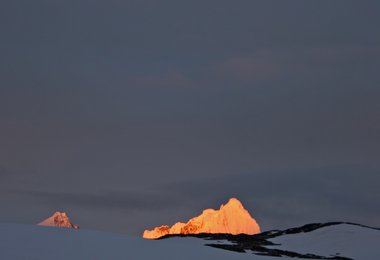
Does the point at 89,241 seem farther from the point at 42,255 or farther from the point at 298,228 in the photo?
the point at 298,228

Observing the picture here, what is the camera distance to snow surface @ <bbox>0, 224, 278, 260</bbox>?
3108 centimetres

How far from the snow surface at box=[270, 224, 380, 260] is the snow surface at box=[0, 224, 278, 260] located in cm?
3573

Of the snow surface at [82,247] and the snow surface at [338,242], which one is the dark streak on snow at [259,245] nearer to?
the snow surface at [338,242]

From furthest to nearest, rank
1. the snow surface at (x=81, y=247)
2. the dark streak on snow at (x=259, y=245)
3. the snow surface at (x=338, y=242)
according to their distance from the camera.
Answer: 1. the snow surface at (x=338, y=242)
2. the dark streak on snow at (x=259, y=245)
3. the snow surface at (x=81, y=247)

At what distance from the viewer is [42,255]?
30.6 m

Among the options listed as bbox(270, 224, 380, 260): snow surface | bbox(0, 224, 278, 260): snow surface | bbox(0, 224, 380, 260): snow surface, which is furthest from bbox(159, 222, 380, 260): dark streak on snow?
bbox(0, 224, 278, 260): snow surface

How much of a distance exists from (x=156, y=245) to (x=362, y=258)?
126 feet

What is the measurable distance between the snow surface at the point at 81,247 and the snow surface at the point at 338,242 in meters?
35.7

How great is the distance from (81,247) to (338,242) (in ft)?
174

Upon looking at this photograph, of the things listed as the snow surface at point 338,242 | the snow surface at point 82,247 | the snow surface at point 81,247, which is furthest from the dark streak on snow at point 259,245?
the snow surface at point 81,247

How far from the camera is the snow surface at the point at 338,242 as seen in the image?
73.6 metres

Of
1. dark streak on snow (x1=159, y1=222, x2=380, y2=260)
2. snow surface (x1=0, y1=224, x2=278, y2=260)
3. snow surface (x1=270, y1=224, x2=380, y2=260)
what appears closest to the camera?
snow surface (x1=0, y1=224, x2=278, y2=260)

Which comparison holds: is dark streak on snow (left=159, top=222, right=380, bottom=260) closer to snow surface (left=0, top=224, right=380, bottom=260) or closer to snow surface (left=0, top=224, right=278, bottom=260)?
snow surface (left=0, top=224, right=380, bottom=260)

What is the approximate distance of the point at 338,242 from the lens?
8044 cm
